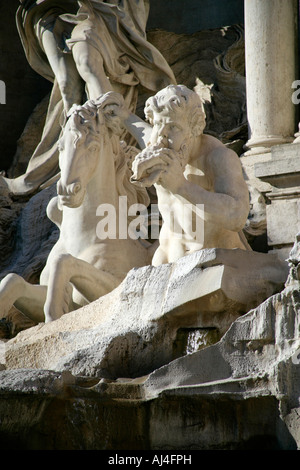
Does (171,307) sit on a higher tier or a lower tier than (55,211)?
lower

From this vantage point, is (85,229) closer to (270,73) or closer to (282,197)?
(282,197)

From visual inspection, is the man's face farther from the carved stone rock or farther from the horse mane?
the horse mane

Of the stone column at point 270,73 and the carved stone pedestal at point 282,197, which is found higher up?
the stone column at point 270,73

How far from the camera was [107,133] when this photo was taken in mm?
7566

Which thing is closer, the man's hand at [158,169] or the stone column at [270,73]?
the man's hand at [158,169]

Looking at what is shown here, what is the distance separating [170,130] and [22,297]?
5.64 ft

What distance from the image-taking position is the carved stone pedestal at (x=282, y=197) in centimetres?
693

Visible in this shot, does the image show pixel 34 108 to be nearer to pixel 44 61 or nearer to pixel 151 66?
pixel 44 61

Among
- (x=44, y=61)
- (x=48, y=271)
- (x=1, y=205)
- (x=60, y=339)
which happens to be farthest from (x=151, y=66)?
(x=60, y=339)

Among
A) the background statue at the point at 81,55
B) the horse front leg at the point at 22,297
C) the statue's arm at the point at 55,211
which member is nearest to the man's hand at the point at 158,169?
the horse front leg at the point at 22,297

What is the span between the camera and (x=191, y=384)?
4965 millimetres

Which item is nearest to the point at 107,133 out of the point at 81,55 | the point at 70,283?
the point at 70,283

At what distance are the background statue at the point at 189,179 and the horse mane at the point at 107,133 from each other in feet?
3.54

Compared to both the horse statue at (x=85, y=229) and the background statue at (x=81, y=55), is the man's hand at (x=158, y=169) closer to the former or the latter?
the horse statue at (x=85, y=229)
